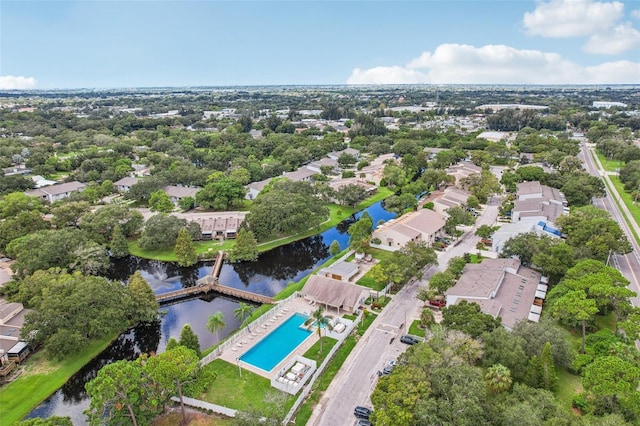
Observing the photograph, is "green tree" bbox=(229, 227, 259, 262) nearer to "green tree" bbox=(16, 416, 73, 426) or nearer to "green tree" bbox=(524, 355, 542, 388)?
"green tree" bbox=(16, 416, 73, 426)

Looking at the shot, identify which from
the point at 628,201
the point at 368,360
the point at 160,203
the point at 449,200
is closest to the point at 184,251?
the point at 160,203

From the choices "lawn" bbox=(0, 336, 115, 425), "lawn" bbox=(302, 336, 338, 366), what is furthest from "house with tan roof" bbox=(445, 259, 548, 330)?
"lawn" bbox=(0, 336, 115, 425)

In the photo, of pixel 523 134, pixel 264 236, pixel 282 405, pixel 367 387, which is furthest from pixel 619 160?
pixel 282 405

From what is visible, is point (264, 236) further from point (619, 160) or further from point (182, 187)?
point (619, 160)

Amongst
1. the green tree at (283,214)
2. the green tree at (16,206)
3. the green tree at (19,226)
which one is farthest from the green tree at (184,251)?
the green tree at (16,206)

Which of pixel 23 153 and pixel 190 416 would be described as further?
pixel 23 153

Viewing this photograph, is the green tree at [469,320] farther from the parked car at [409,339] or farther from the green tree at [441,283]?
the green tree at [441,283]
